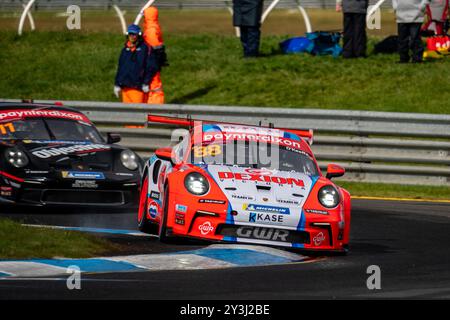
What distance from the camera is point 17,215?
14.4 metres

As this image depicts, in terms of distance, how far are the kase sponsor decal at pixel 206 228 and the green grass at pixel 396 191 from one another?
20.3 ft

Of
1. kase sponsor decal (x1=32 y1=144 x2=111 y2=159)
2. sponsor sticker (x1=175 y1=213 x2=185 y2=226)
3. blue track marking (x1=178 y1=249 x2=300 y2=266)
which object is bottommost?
A: blue track marking (x1=178 y1=249 x2=300 y2=266)

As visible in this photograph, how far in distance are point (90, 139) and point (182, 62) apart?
821 cm

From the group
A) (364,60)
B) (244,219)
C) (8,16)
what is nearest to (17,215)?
(244,219)

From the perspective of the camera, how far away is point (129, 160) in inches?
602

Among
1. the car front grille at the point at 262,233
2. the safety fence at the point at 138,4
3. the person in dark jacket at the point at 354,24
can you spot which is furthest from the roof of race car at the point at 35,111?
the safety fence at the point at 138,4

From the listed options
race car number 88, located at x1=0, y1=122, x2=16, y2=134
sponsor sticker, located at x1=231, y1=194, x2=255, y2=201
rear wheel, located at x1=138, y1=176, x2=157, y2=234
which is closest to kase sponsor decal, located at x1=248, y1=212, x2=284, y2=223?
sponsor sticker, located at x1=231, y1=194, x2=255, y2=201

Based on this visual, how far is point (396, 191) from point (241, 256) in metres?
6.82

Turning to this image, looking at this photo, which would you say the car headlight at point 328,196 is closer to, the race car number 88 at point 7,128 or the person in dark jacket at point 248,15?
the race car number 88 at point 7,128

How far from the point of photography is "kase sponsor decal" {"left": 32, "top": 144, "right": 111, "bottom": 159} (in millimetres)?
14781

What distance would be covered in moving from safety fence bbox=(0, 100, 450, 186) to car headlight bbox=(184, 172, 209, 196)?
6228 mm

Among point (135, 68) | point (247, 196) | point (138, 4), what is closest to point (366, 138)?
point (135, 68)

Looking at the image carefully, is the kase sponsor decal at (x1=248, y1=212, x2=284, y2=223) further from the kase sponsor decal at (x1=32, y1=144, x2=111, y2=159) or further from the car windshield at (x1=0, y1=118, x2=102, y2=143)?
the car windshield at (x1=0, y1=118, x2=102, y2=143)

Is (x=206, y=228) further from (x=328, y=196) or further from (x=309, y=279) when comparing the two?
(x=309, y=279)
